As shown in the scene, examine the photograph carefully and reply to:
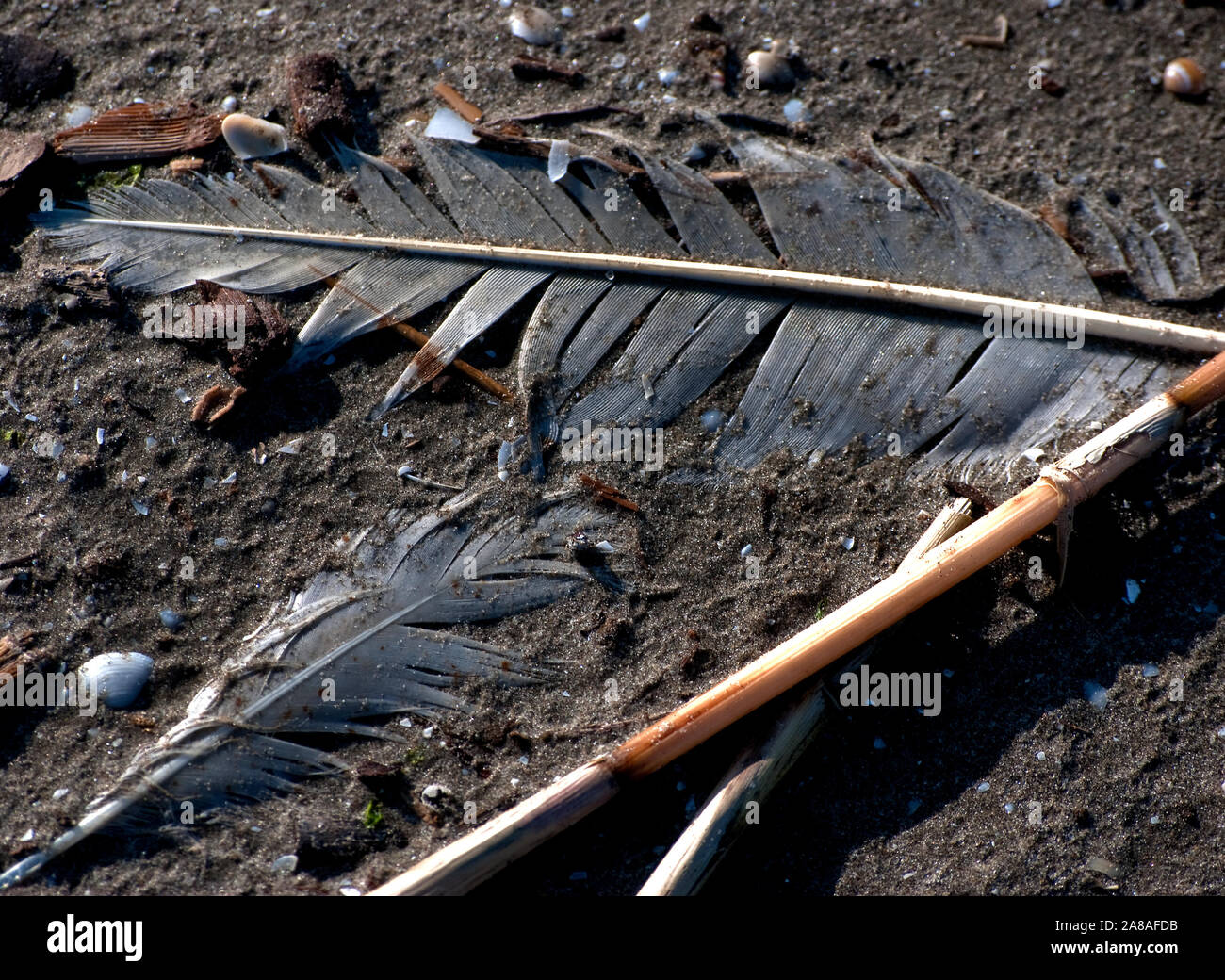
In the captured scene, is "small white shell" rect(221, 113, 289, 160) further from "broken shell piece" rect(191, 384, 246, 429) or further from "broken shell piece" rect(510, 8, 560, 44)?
"broken shell piece" rect(510, 8, 560, 44)

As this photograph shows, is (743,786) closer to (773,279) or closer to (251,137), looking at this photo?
(773,279)

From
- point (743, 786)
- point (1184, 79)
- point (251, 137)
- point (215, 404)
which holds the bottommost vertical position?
point (743, 786)

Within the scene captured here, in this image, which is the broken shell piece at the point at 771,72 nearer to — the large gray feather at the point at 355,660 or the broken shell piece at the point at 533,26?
the broken shell piece at the point at 533,26

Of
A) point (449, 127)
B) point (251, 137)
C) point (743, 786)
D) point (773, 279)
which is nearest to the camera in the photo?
point (743, 786)

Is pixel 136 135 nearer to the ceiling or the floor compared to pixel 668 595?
nearer to the ceiling

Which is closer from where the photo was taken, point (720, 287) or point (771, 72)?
point (720, 287)

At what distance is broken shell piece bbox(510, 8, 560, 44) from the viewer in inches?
154

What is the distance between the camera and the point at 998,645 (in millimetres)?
2982

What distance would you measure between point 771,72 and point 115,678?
337 centimetres

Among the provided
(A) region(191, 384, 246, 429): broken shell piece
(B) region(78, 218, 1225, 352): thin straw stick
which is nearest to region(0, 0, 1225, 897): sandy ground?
(A) region(191, 384, 246, 429): broken shell piece

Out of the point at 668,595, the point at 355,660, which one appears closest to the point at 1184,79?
the point at 668,595

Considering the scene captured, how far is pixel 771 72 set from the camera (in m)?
3.82

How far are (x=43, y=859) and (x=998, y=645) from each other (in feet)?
9.83

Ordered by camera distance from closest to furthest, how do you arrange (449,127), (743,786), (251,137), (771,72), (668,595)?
(743,786)
(668,595)
(251,137)
(449,127)
(771,72)
